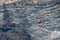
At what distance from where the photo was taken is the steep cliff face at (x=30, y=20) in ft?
10.0

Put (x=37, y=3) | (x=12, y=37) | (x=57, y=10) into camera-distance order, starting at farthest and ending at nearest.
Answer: (x=37, y=3) < (x=57, y=10) < (x=12, y=37)

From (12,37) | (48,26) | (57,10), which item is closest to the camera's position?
(12,37)

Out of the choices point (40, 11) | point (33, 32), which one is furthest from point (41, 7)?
point (33, 32)

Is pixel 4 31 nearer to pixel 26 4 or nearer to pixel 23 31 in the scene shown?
pixel 23 31

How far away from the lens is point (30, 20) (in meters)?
3.46

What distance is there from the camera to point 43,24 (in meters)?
3.29

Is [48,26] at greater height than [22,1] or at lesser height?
lesser

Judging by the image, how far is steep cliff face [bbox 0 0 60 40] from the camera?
3.06 m

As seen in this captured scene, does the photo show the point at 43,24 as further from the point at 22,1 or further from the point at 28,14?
the point at 22,1

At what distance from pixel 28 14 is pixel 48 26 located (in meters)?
0.68

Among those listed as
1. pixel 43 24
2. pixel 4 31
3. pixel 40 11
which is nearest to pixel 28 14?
pixel 40 11

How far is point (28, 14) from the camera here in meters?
3.66

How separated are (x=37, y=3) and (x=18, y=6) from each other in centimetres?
52

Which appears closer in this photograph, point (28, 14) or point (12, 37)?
point (12, 37)
